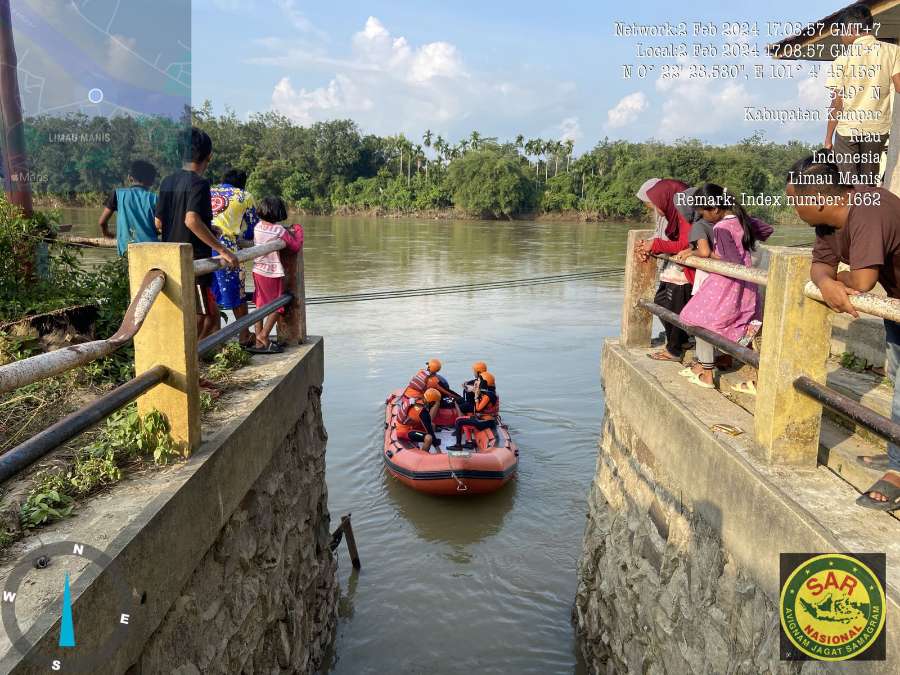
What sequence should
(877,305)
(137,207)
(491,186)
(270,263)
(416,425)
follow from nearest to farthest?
(877,305) → (137,207) → (270,263) → (416,425) → (491,186)

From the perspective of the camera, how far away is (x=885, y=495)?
2.65 m

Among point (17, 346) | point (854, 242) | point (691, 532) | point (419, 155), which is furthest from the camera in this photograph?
point (419, 155)

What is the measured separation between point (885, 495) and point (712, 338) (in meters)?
1.38

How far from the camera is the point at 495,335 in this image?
1905 cm

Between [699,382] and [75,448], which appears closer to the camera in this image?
[75,448]

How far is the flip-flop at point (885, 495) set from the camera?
2.62 meters

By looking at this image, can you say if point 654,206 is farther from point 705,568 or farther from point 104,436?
point 104,436

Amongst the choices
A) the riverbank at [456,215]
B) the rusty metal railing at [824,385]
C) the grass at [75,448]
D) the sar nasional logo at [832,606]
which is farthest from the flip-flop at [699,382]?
the riverbank at [456,215]

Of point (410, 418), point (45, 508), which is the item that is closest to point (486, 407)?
point (410, 418)

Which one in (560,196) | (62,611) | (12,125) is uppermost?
(560,196)

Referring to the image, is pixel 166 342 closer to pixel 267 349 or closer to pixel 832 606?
pixel 267 349

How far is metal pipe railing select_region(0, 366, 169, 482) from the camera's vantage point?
6.29 ft

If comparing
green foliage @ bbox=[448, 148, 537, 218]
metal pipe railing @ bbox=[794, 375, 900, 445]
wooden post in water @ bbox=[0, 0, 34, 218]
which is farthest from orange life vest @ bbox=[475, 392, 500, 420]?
green foliage @ bbox=[448, 148, 537, 218]

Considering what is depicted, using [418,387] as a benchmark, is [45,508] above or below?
above
